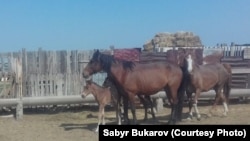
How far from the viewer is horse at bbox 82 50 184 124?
11227 mm

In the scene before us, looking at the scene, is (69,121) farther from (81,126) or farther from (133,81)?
(133,81)

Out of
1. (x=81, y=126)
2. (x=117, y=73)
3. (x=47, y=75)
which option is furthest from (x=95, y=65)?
(x=47, y=75)

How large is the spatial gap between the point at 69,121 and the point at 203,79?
4481mm

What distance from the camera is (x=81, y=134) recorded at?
10.8 meters

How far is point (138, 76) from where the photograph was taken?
1137 cm

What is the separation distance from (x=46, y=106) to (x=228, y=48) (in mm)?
8165

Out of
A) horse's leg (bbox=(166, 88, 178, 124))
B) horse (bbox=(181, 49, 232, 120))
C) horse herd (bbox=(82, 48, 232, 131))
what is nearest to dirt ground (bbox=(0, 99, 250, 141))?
horse's leg (bbox=(166, 88, 178, 124))

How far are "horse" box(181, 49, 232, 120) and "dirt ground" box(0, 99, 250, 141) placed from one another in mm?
661

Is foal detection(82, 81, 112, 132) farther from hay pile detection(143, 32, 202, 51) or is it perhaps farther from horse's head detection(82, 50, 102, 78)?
hay pile detection(143, 32, 202, 51)

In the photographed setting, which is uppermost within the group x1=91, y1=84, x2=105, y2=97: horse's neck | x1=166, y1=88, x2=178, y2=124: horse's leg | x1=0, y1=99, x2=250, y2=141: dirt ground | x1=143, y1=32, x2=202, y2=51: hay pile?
x1=143, y1=32, x2=202, y2=51: hay pile

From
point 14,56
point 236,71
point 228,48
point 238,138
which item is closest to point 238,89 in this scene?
point 236,71

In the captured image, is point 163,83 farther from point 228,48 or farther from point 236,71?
point 228,48

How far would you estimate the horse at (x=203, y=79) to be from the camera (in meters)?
12.3

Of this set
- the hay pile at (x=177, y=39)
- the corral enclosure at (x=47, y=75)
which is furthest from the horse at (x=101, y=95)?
the hay pile at (x=177, y=39)
